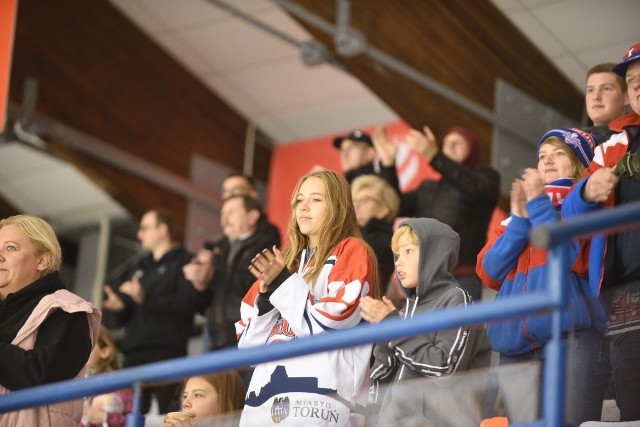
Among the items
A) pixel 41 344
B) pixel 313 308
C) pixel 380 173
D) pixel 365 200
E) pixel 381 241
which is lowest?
pixel 41 344

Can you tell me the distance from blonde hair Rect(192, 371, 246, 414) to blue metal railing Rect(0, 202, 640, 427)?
21 cm

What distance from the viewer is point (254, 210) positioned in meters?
6.36

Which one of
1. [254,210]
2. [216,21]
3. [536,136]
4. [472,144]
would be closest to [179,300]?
[254,210]

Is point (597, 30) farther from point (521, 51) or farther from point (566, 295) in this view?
point (566, 295)

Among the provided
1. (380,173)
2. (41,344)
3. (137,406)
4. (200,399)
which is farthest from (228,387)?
(380,173)

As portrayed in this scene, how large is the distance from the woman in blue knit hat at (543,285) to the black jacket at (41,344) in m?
1.35

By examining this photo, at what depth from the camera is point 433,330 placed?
2973mm

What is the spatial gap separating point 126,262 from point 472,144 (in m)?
4.36

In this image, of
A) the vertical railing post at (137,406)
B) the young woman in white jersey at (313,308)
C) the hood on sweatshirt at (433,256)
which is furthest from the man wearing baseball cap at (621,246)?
the vertical railing post at (137,406)

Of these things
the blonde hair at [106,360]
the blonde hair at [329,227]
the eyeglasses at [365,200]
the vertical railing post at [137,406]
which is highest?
the eyeglasses at [365,200]

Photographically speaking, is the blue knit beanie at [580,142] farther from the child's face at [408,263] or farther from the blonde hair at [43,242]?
the blonde hair at [43,242]

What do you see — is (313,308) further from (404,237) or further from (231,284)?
(231,284)

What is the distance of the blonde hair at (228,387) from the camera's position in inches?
141

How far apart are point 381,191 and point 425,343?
2.21 meters
